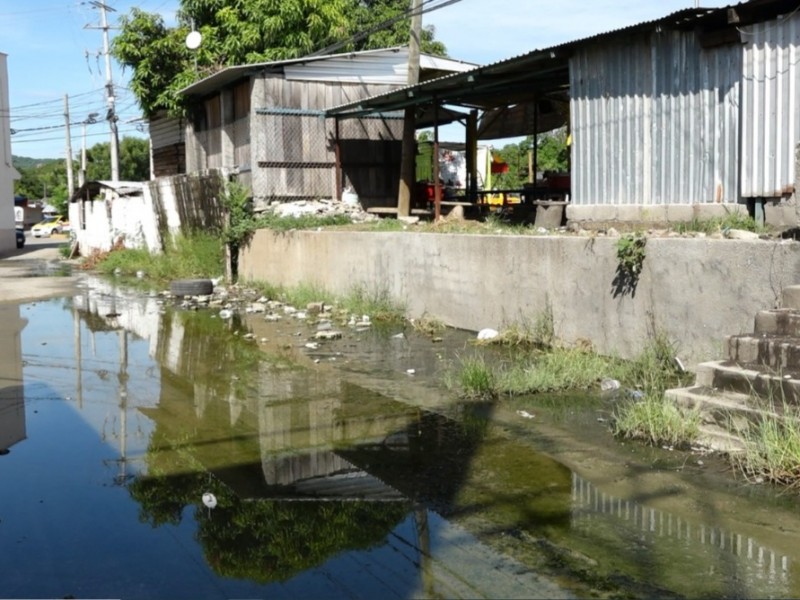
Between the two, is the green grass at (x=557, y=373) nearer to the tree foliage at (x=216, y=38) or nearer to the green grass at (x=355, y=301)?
the green grass at (x=355, y=301)

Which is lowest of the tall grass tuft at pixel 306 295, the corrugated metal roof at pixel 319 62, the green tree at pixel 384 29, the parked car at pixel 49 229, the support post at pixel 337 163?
the tall grass tuft at pixel 306 295

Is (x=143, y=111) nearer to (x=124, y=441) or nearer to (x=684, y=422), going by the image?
(x=124, y=441)

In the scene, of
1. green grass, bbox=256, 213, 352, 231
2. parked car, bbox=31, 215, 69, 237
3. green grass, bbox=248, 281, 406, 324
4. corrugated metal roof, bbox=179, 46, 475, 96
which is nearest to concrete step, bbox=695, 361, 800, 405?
green grass, bbox=248, 281, 406, 324

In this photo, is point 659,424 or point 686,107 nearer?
point 659,424

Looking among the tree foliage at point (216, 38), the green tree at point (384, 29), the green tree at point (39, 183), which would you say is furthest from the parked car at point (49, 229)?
the green tree at point (384, 29)

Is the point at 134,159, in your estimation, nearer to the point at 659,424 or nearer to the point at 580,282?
the point at 580,282

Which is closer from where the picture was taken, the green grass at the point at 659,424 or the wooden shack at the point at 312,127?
the green grass at the point at 659,424

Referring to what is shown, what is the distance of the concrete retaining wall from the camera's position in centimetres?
726

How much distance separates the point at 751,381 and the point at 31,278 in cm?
2105

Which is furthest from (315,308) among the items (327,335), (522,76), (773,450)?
(773,450)

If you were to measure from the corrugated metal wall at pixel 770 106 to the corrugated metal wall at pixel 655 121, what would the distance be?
0.27 metres

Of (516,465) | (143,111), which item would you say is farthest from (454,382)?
(143,111)

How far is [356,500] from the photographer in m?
5.08

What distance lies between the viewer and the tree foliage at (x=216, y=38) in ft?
75.7
